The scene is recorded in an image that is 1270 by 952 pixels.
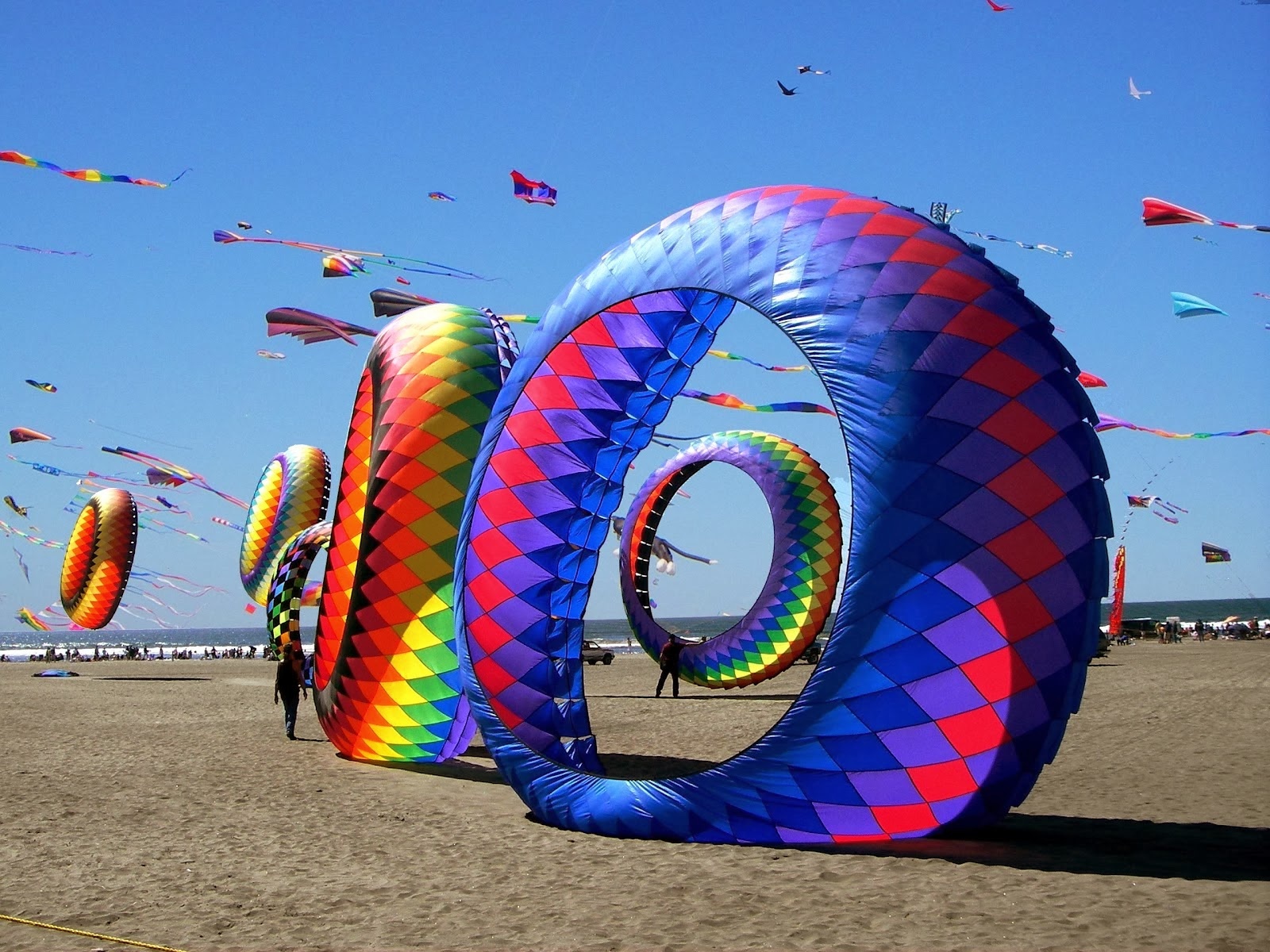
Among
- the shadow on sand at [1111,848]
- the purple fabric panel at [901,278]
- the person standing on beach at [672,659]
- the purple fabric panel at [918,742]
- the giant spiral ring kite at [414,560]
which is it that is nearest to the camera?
the shadow on sand at [1111,848]

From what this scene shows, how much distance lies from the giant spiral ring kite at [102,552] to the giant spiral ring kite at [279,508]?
11.5 ft

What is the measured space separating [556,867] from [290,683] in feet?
29.4

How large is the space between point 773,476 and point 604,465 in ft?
36.8

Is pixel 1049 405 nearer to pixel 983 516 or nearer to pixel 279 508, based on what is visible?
pixel 983 516

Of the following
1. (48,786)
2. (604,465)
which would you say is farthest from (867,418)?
(48,786)

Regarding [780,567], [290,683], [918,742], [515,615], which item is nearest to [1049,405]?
[918,742]

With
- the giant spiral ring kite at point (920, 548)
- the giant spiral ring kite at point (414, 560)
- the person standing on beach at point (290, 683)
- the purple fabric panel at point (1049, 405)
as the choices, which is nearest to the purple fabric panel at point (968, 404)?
the giant spiral ring kite at point (920, 548)

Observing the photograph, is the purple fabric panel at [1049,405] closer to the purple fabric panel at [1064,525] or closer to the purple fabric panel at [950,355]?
the purple fabric panel at [950,355]

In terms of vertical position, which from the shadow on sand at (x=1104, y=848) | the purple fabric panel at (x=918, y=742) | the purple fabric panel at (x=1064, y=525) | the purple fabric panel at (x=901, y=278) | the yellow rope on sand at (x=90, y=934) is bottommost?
the yellow rope on sand at (x=90, y=934)

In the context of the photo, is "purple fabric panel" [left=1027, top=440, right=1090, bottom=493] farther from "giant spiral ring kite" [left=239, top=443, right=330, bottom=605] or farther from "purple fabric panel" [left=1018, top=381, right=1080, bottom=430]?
"giant spiral ring kite" [left=239, top=443, right=330, bottom=605]

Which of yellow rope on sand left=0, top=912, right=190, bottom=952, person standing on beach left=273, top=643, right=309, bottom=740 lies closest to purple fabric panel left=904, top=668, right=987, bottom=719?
yellow rope on sand left=0, top=912, right=190, bottom=952

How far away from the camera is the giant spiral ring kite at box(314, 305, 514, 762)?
12.4 m

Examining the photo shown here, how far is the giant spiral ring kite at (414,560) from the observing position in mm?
12367

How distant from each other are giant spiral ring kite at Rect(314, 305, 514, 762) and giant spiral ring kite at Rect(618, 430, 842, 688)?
9245mm
